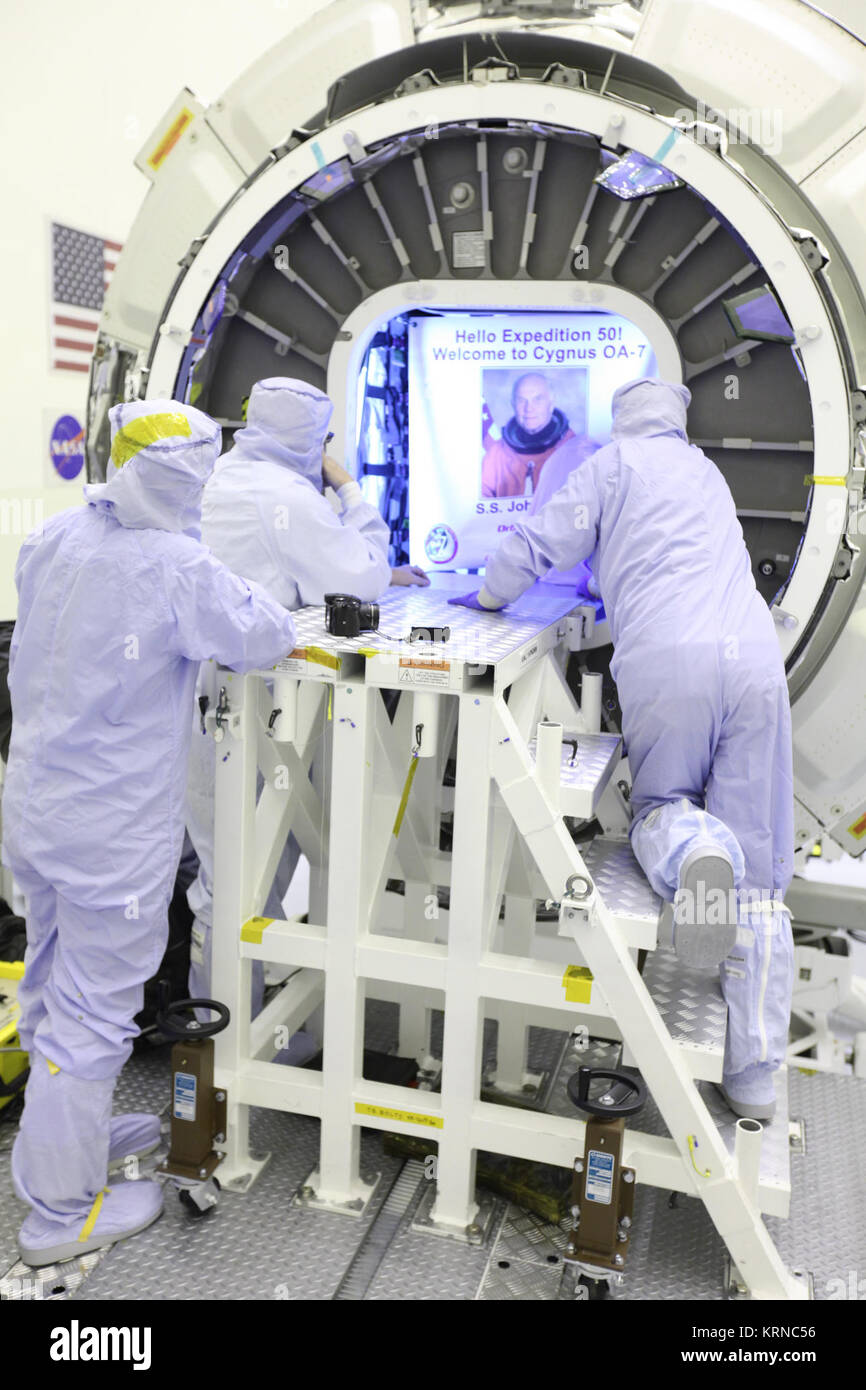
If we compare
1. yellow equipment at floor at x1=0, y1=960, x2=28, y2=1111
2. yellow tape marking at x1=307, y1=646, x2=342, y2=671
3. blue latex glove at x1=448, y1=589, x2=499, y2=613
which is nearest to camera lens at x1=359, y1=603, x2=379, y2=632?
yellow tape marking at x1=307, y1=646, x2=342, y2=671

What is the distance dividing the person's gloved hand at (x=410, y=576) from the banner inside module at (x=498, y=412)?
0.18m

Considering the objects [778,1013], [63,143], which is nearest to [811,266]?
[778,1013]

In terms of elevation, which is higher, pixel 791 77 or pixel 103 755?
pixel 791 77

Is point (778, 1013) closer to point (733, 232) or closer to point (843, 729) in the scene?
point (843, 729)

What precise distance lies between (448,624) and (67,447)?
2490mm

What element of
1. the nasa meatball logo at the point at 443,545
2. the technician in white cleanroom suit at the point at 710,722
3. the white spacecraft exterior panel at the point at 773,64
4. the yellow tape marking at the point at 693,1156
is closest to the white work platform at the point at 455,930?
the yellow tape marking at the point at 693,1156

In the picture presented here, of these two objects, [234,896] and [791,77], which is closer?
[234,896]

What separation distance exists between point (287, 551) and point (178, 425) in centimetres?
60

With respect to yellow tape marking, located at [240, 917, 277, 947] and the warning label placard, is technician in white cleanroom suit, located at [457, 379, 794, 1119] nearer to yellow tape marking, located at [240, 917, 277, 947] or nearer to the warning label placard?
the warning label placard

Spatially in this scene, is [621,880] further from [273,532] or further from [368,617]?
[273,532]

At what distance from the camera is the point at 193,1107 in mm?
2387

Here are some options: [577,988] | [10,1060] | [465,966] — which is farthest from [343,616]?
[10,1060]

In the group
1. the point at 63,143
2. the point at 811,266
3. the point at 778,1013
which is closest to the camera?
the point at 778,1013

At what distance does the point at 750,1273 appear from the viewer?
A: 7.17 ft
